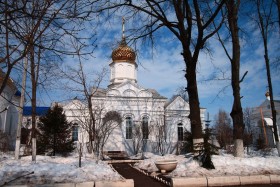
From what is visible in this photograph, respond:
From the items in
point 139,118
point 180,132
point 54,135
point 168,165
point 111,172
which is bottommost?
point 111,172

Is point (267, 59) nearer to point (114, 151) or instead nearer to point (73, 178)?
point (73, 178)

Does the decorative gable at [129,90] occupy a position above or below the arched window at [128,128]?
above

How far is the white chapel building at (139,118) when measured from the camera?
2655 centimetres

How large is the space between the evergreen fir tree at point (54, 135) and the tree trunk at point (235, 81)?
1389 centimetres

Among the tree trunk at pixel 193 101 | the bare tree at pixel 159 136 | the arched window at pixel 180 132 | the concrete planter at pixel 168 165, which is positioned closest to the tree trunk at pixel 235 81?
the tree trunk at pixel 193 101

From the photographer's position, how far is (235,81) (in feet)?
41.8

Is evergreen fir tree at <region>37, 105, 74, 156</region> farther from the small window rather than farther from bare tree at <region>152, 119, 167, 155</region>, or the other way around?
the small window

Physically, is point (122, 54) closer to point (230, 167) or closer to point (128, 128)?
point (128, 128)

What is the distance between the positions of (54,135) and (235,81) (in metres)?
14.7

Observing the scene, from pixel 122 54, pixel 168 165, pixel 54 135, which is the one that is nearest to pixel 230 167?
pixel 168 165

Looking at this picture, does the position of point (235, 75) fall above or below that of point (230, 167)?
above

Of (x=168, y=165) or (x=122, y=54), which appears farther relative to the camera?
(x=122, y=54)

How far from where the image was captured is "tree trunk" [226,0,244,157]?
1153cm

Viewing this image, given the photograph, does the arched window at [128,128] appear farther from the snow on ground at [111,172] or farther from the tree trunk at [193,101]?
the snow on ground at [111,172]
